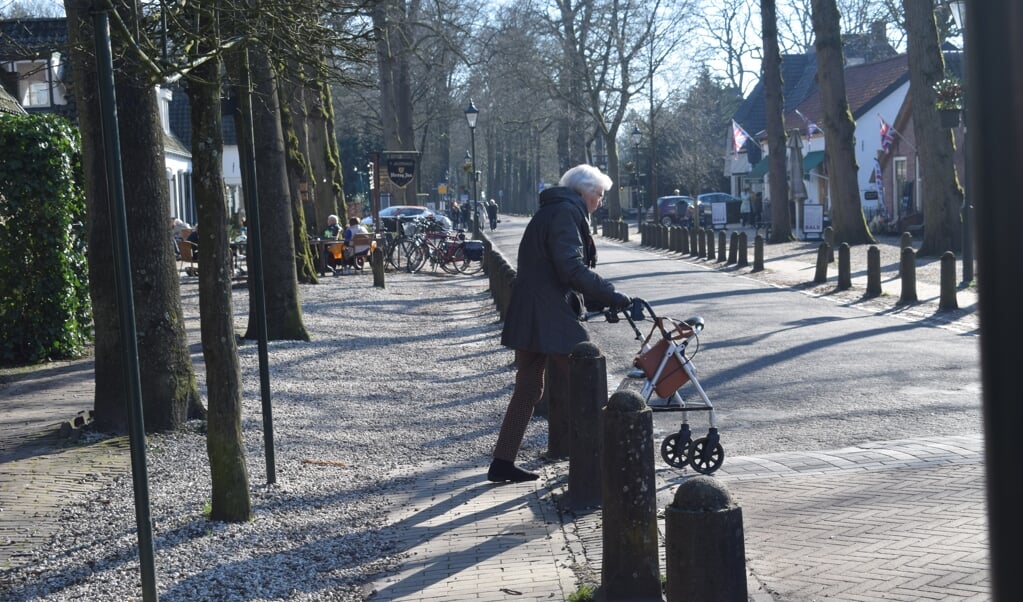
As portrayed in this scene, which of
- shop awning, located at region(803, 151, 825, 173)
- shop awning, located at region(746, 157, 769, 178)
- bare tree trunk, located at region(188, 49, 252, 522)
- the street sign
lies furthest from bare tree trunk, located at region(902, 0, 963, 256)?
shop awning, located at region(746, 157, 769, 178)

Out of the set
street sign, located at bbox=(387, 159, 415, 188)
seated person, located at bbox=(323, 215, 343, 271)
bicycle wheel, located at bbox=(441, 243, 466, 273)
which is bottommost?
bicycle wheel, located at bbox=(441, 243, 466, 273)

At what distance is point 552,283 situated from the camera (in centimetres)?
673

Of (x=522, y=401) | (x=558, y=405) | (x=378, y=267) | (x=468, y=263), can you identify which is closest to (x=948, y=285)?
(x=558, y=405)

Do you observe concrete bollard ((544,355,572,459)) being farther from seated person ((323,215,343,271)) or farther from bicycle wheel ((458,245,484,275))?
bicycle wheel ((458,245,484,275))

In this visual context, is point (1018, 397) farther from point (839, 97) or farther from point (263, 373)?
point (839, 97)

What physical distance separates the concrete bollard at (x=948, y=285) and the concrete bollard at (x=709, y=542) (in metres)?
12.8

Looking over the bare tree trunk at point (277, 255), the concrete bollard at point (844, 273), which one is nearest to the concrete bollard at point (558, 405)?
the bare tree trunk at point (277, 255)

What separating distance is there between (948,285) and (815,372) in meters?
5.49

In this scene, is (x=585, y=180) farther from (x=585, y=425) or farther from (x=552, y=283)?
(x=585, y=425)

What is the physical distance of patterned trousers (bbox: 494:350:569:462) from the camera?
686 centimetres

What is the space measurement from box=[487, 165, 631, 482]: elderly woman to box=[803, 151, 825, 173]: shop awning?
2018 inches

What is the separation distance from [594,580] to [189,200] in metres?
47.4

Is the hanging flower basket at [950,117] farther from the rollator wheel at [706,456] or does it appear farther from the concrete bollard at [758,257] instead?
the rollator wheel at [706,456]

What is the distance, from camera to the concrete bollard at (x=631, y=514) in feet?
15.3
